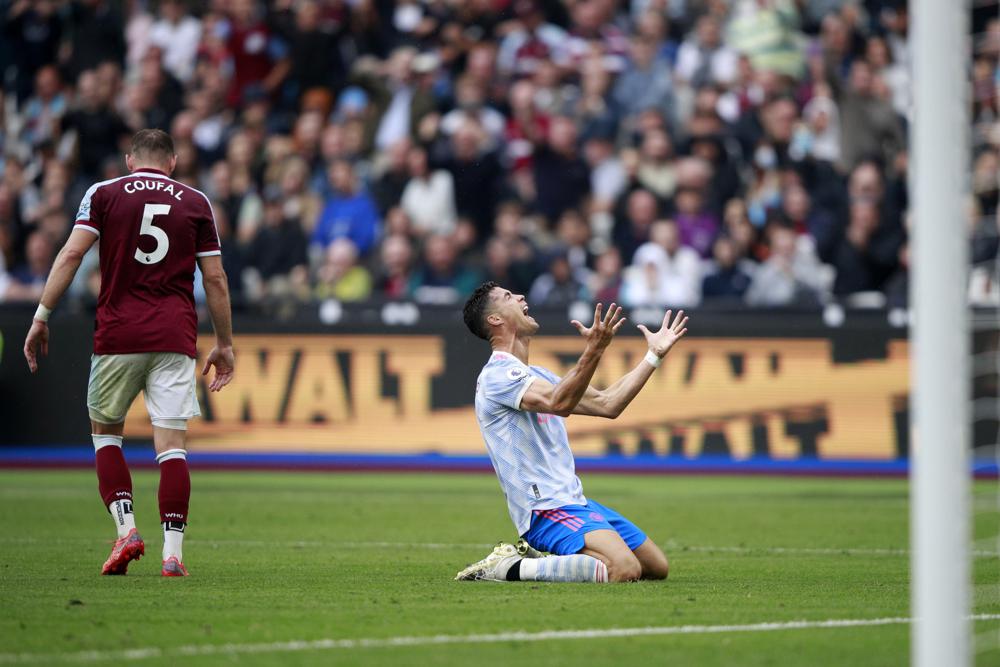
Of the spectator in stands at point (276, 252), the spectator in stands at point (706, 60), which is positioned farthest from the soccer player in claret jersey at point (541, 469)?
the spectator in stands at point (706, 60)

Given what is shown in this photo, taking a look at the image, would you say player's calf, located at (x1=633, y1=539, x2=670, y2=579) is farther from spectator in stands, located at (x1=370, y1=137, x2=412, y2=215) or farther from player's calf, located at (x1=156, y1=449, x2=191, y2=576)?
spectator in stands, located at (x1=370, y1=137, x2=412, y2=215)

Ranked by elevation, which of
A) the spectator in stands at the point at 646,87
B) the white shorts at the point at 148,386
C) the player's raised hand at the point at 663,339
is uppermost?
the spectator in stands at the point at 646,87

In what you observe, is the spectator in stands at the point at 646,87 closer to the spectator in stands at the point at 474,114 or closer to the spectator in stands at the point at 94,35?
the spectator in stands at the point at 474,114

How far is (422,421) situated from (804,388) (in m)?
4.24

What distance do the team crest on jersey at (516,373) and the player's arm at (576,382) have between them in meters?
0.10

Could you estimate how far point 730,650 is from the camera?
605 centimetres

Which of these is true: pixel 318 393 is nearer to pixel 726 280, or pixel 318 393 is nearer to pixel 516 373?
pixel 726 280

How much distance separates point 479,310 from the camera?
8797 mm

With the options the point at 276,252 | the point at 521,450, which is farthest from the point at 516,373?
the point at 276,252

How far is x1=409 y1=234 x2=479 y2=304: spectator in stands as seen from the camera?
61.6 feet

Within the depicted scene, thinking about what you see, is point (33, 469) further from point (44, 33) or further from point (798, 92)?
point (798, 92)

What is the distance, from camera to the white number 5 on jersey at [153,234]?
8680 millimetres

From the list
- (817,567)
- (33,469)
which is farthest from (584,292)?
(817,567)

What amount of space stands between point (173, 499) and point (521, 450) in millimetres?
1924
